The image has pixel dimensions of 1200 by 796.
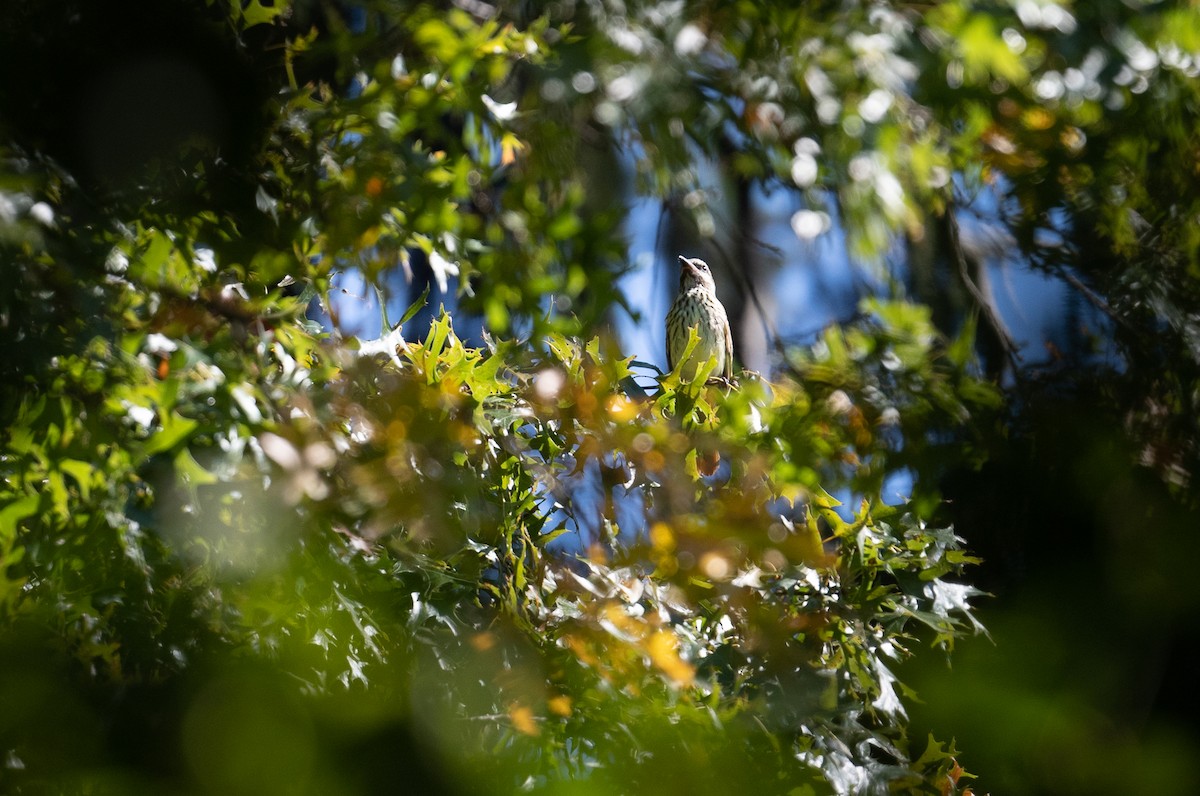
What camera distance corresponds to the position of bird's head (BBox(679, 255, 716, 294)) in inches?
194

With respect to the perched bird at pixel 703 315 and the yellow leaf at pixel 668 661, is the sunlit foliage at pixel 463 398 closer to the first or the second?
the yellow leaf at pixel 668 661

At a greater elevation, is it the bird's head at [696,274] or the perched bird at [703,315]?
the bird's head at [696,274]

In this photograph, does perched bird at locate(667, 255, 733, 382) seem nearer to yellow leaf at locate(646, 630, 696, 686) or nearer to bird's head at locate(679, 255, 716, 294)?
bird's head at locate(679, 255, 716, 294)

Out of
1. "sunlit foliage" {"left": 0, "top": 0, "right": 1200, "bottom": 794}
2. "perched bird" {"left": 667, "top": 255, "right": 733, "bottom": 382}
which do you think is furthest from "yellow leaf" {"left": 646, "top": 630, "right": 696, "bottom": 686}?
"perched bird" {"left": 667, "top": 255, "right": 733, "bottom": 382}

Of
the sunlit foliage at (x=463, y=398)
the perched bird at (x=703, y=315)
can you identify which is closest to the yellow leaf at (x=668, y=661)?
the sunlit foliage at (x=463, y=398)

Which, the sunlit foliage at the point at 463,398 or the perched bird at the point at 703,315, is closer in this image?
the sunlit foliage at the point at 463,398

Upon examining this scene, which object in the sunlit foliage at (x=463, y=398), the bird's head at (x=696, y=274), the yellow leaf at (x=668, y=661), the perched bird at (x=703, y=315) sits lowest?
the perched bird at (x=703, y=315)

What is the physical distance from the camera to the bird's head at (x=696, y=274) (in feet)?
16.2

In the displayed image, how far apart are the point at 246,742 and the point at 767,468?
115 centimetres

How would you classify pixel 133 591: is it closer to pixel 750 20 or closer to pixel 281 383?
pixel 281 383

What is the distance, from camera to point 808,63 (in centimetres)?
154

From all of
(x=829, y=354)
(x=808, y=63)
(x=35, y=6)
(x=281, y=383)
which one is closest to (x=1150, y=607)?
(x=829, y=354)

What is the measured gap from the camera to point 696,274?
5027 millimetres

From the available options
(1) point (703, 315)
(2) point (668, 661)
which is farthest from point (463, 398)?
(1) point (703, 315)
